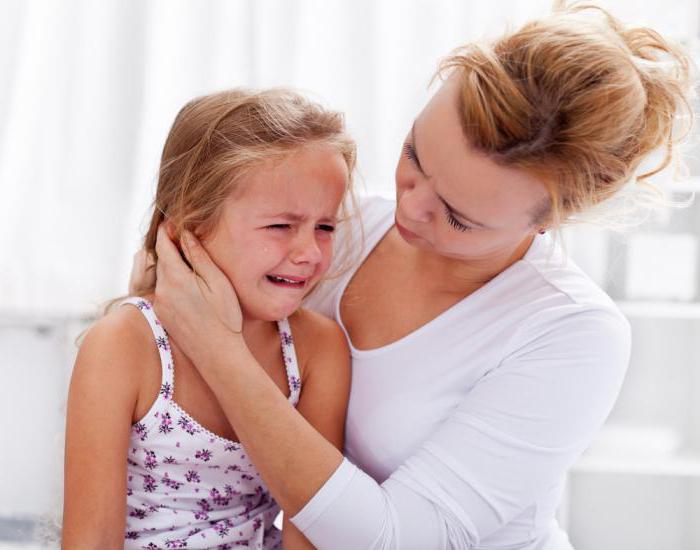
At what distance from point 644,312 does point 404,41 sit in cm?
102

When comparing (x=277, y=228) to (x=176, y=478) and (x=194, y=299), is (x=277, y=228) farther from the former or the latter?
(x=176, y=478)

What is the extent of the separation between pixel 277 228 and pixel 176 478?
40 centimetres

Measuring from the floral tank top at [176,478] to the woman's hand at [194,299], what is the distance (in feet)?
0.26

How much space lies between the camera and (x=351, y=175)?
4.61 feet

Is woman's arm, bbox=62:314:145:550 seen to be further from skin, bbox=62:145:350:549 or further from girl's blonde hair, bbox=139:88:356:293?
girl's blonde hair, bbox=139:88:356:293

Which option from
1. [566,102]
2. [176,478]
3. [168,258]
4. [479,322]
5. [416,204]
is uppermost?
[566,102]

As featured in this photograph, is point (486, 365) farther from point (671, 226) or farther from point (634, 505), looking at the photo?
point (634, 505)

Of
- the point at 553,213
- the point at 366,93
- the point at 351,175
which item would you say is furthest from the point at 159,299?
A: the point at 366,93

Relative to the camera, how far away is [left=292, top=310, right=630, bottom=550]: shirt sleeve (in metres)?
1.25

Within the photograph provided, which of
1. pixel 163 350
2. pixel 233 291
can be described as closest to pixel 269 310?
pixel 233 291

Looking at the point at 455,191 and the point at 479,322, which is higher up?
the point at 455,191

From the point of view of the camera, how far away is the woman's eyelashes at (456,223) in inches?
47.4

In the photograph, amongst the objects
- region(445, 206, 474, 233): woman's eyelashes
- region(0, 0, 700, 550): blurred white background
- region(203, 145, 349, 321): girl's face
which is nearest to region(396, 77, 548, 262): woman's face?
region(445, 206, 474, 233): woman's eyelashes

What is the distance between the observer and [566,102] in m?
1.12
